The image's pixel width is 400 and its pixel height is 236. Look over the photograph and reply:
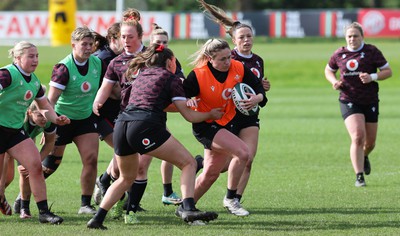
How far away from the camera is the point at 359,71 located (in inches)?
448

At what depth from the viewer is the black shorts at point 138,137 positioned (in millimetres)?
7633

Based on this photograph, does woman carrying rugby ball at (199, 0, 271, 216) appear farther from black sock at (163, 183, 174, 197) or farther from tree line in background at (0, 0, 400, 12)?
tree line in background at (0, 0, 400, 12)

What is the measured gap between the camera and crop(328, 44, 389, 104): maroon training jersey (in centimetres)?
1133

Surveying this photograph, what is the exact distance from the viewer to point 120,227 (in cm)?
812

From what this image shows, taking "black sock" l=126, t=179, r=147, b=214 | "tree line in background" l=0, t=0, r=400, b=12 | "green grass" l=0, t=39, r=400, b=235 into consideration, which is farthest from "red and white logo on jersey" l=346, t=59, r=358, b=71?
"tree line in background" l=0, t=0, r=400, b=12

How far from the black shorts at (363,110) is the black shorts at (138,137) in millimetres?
4166

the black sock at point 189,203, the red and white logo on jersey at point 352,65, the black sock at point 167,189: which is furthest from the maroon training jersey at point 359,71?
the black sock at point 189,203

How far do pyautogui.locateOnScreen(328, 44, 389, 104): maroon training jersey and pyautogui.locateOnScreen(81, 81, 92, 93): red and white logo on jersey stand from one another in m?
3.75

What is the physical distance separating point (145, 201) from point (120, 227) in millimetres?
1887

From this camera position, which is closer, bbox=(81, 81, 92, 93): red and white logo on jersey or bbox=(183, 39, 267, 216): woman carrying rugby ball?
bbox=(183, 39, 267, 216): woman carrying rugby ball

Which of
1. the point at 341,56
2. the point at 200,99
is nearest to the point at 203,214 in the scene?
the point at 200,99

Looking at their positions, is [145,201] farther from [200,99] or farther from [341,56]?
[341,56]

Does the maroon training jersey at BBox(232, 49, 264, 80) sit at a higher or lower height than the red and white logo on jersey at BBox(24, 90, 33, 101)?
higher

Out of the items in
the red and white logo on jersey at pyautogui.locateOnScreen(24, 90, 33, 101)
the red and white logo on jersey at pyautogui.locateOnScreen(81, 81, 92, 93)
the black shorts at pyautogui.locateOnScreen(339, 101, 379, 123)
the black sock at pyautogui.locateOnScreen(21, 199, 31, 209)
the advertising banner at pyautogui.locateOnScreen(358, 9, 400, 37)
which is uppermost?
the red and white logo on jersey at pyautogui.locateOnScreen(24, 90, 33, 101)
